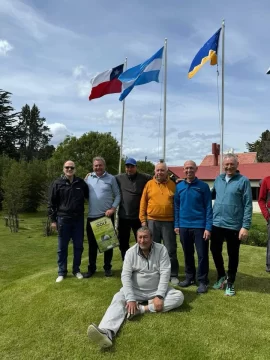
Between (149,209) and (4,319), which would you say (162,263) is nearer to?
(149,209)

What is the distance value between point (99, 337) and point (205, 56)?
28.3 ft

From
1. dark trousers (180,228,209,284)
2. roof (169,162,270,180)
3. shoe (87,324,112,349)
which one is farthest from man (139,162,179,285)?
roof (169,162,270,180)

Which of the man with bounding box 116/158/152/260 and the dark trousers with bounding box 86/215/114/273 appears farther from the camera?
the dark trousers with bounding box 86/215/114/273

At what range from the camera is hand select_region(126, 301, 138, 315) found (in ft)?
14.3

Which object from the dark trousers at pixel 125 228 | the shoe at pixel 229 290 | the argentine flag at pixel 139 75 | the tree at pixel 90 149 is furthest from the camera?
the tree at pixel 90 149

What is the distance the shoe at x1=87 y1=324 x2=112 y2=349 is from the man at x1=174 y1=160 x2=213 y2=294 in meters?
1.90

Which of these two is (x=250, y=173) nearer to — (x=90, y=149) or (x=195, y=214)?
(x=90, y=149)

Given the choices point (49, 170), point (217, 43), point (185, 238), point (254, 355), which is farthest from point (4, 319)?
point (49, 170)

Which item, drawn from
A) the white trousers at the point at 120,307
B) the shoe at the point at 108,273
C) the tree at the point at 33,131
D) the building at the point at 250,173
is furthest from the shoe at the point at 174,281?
the tree at the point at 33,131

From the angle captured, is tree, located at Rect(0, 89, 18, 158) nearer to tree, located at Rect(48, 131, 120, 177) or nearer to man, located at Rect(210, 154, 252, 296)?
tree, located at Rect(48, 131, 120, 177)

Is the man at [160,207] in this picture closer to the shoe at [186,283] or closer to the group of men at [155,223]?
the group of men at [155,223]

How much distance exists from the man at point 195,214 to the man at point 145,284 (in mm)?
719

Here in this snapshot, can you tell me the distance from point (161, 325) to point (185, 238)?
145cm

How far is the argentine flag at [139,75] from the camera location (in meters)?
10.9
